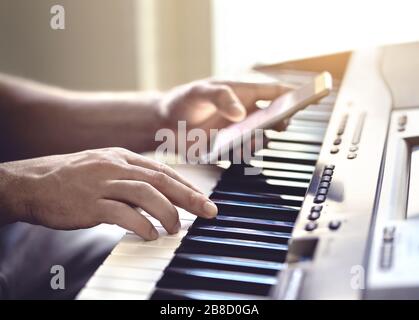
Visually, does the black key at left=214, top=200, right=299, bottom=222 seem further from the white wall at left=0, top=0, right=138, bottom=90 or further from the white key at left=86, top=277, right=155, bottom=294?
the white wall at left=0, top=0, right=138, bottom=90

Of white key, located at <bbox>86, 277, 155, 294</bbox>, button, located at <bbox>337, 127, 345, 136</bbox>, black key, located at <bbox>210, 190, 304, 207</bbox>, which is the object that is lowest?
white key, located at <bbox>86, 277, 155, 294</bbox>

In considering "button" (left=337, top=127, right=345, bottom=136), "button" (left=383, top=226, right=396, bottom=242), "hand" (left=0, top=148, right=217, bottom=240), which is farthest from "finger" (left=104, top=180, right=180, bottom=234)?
"button" (left=337, top=127, right=345, bottom=136)

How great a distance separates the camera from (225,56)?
2105 millimetres

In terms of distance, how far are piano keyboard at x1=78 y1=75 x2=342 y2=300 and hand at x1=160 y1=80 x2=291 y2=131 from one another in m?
0.21

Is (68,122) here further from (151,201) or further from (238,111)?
(151,201)

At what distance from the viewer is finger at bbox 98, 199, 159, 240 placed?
69cm

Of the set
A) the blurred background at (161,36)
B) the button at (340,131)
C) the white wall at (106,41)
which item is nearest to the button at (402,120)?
the button at (340,131)

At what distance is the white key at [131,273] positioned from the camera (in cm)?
61

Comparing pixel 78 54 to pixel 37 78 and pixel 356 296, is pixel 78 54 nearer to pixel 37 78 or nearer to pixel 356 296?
pixel 37 78

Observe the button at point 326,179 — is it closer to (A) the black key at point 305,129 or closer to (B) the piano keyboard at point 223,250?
(B) the piano keyboard at point 223,250

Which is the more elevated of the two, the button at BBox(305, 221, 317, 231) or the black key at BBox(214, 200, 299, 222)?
the button at BBox(305, 221, 317, 231)

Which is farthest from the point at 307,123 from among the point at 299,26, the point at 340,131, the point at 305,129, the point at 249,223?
the point at 299,26

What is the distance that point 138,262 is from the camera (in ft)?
2.10

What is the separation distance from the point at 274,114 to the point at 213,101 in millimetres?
179
